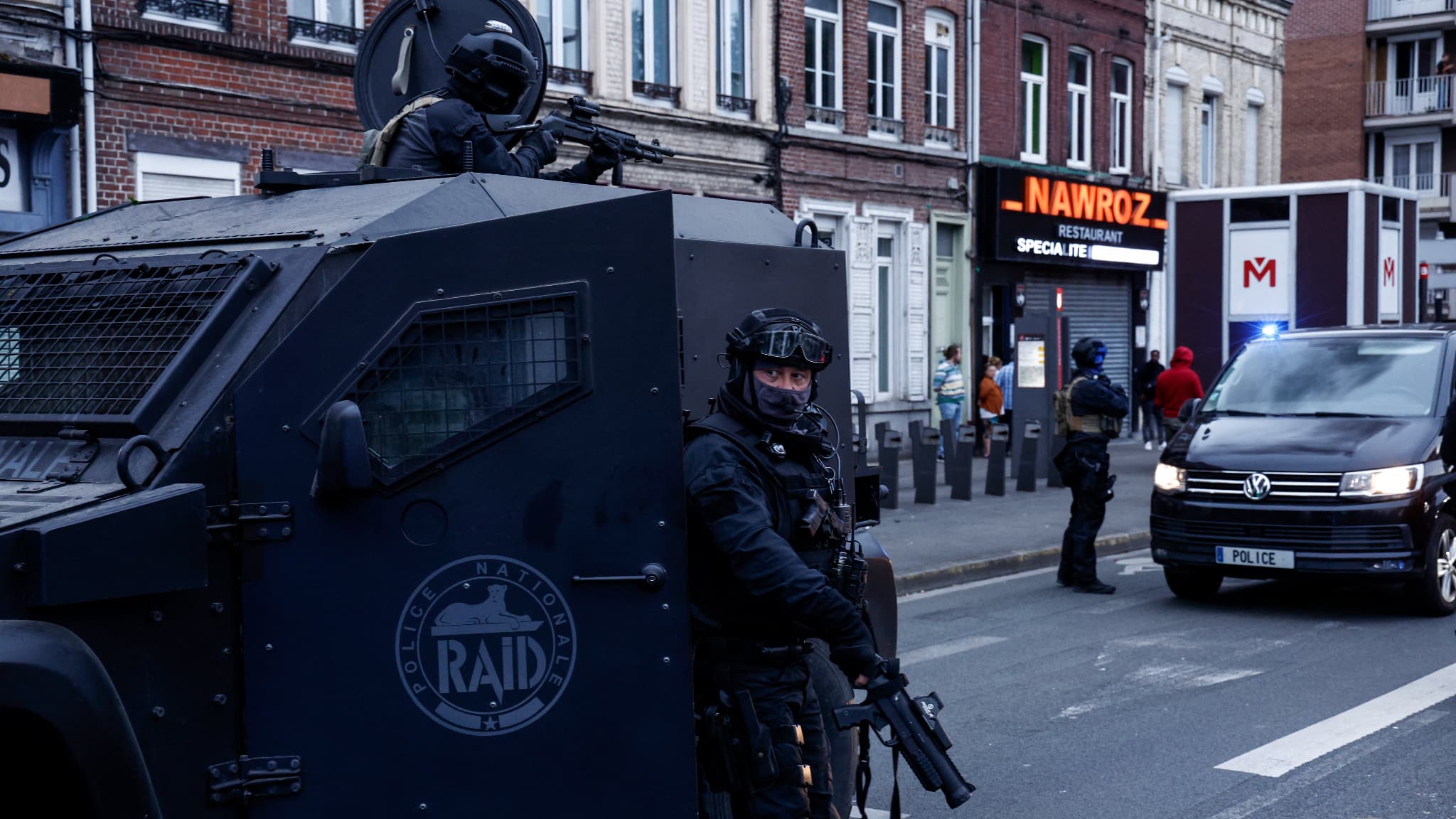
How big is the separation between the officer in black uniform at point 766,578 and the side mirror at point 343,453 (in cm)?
92

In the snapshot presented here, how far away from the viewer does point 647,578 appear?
369cm

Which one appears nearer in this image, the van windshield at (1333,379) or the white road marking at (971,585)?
the van windshield at (1333,379)

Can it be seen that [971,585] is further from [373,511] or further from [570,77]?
[570,77]

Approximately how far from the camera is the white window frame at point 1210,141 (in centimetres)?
3350

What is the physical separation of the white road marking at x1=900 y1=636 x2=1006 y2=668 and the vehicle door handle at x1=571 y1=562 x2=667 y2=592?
16.7ft

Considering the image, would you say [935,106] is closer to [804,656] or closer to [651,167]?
[651,167]

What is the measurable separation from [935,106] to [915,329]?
388 centimetres

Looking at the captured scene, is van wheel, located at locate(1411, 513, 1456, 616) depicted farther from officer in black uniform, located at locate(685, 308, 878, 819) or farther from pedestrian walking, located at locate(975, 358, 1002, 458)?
pedestrian walking, located at locate(975, 358, 1002, 458)

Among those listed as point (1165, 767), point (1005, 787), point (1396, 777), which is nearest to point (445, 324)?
point (1005, 787)

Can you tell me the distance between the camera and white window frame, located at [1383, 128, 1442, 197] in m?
50.6

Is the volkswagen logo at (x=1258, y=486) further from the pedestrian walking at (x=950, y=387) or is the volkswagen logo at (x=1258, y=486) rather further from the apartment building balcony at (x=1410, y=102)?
the apartment building balcony at (x=1410, y=102)

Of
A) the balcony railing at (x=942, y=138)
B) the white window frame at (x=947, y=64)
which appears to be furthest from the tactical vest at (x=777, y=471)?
the white window frame at (x=947, y=64)

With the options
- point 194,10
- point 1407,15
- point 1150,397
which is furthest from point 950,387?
point 1407,15

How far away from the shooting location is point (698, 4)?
20.8m
